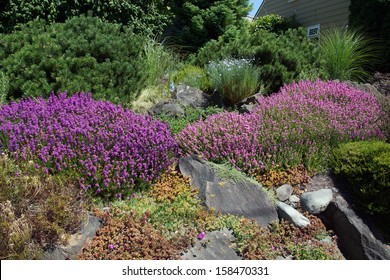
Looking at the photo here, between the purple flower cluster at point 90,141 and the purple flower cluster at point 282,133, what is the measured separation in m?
0.52

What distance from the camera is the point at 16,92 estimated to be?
18.7ft

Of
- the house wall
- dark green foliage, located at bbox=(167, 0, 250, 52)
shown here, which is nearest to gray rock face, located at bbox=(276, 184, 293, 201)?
dark green foliage, located at bbox=(167, 0, 250, 52)

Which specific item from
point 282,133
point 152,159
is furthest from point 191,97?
point 152,159

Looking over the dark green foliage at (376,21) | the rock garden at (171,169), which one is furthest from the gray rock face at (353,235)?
the dark green foliage at (376,21)

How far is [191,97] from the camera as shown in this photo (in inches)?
268

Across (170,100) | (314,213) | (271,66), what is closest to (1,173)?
(314,213)

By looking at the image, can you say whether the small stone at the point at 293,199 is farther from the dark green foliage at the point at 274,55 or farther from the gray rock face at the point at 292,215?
the dark green foliage at the point at 274,55

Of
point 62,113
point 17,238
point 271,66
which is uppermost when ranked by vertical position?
point 271,66

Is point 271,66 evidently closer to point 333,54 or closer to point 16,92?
point 333,54

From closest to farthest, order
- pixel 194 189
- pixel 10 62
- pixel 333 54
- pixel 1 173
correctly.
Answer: pixel 1 173
pixel 194 189
pixel 10 62
pixel 333 54

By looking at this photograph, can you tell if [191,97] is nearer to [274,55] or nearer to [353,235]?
[274,55]

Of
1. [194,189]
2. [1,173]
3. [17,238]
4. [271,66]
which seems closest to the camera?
[17,238]

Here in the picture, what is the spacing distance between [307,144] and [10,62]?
4.32 metres

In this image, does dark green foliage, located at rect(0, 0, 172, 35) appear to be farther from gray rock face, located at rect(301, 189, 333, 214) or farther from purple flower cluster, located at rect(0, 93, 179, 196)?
gray rock face, located at rect(301, 189, 333, 214)
